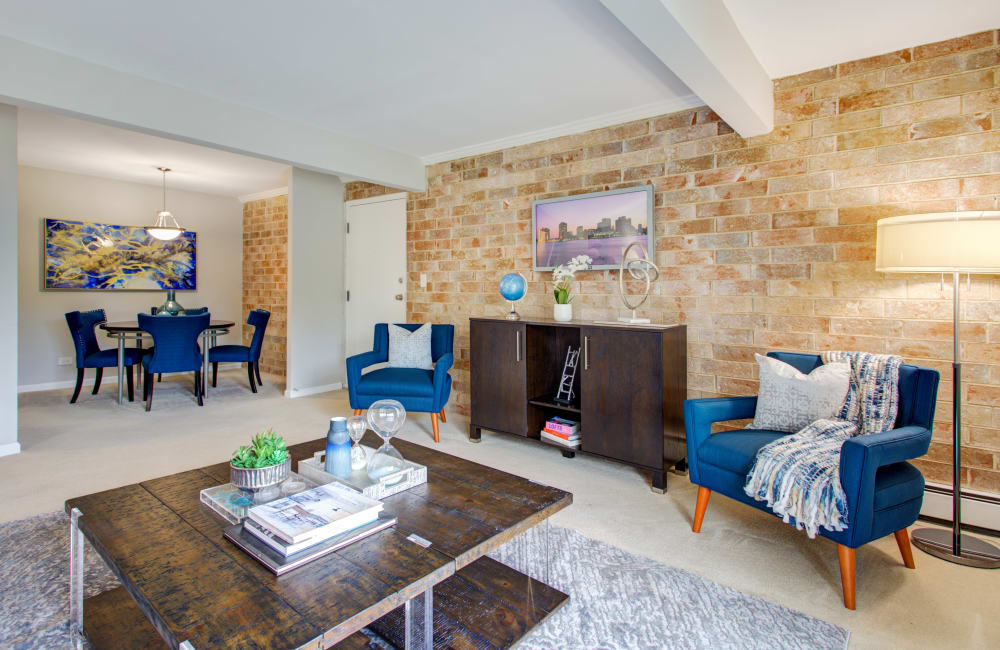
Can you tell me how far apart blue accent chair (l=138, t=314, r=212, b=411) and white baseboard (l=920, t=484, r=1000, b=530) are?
5490mm

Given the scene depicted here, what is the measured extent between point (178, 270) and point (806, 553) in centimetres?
707

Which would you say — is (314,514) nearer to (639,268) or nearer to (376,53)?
(376,53)

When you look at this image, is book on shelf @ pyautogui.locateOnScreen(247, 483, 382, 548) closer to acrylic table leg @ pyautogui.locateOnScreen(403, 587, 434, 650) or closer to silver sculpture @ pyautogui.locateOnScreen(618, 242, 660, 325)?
acrylic table leg @ pyautogui.locateOnScreen(403, 587, 434, 650)

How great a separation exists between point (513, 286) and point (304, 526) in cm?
266

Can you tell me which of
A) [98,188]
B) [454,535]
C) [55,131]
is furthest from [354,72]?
[98,188]

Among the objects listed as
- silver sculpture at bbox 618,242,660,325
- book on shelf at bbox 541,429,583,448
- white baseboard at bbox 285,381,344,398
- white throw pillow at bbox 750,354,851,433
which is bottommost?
book on shelf at bbox 541,429,583,448

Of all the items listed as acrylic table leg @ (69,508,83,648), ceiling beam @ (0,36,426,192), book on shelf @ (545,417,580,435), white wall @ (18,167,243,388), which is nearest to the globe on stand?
book on shelf @ (545,417,580,435)

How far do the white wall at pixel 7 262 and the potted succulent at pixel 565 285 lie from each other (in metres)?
3.50

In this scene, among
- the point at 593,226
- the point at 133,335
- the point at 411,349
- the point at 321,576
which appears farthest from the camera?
the point at 133,335

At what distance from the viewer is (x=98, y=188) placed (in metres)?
5.90

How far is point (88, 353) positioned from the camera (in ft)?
16.6

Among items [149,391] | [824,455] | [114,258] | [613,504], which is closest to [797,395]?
[824,455]

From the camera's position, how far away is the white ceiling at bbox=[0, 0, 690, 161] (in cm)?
236

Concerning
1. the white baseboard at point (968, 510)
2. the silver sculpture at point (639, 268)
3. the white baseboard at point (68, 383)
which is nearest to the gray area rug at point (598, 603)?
the white baseboard at point (968, 510)
